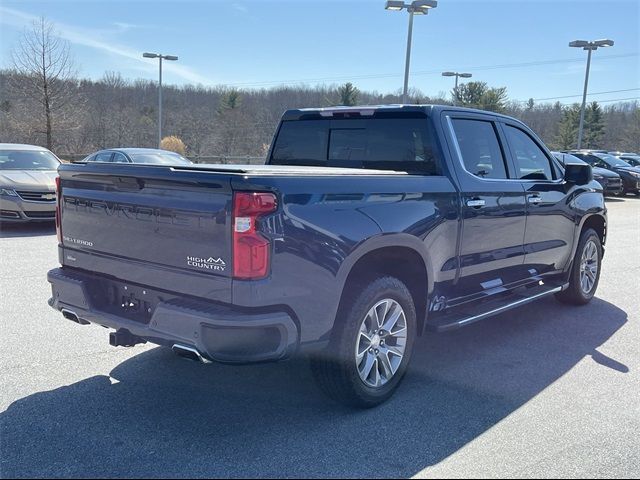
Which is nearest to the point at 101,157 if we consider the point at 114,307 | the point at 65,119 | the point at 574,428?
the point at 114,307

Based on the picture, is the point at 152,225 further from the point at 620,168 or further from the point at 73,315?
the point at 620,168

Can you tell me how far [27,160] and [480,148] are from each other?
390 inches

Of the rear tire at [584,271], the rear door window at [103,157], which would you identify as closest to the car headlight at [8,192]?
the rear door window at [103,157]

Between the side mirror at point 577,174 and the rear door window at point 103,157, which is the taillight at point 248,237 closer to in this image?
the side mirror at point 577,174

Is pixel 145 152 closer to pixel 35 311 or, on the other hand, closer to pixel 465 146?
pixel 35 311

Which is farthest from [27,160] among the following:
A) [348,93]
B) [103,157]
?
[348,93]

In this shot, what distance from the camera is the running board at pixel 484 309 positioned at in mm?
4113

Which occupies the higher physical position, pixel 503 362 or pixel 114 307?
pixel 114 307

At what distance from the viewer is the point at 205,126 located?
2842 inches

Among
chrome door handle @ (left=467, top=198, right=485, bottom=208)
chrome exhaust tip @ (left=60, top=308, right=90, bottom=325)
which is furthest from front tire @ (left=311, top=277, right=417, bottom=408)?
chrome exhaust tip @ (left=60, top=308, right=90, bottom=325)

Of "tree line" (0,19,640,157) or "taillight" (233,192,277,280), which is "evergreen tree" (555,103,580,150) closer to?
"tree line" (0,19,640,157)

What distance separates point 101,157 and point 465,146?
38.3ft

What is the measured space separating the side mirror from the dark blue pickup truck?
0.63 m

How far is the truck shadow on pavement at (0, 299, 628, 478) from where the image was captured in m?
2.94
